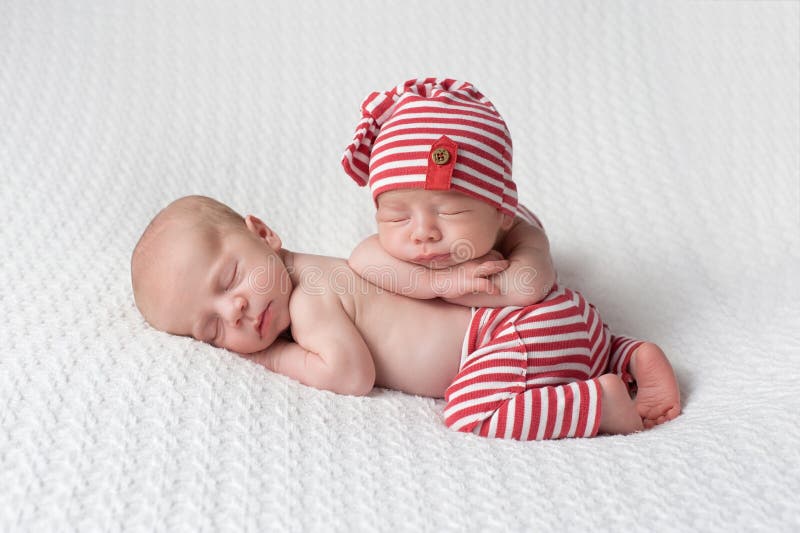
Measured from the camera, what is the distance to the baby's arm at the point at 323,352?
1300 mm

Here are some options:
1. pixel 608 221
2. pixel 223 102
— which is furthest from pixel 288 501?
pixel 223 102

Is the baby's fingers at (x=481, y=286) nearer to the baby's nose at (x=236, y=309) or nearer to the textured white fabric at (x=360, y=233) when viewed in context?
the textured white fabric at (x=360, y=233)

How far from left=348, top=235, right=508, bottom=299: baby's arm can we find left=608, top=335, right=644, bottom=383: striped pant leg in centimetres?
26

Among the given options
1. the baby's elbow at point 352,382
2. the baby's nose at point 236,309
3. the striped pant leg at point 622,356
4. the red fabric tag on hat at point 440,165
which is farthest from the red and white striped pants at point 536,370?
the baby's nose at point 236,309

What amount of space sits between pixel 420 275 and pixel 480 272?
10 cm

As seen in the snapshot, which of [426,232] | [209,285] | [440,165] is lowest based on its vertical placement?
[209,285]

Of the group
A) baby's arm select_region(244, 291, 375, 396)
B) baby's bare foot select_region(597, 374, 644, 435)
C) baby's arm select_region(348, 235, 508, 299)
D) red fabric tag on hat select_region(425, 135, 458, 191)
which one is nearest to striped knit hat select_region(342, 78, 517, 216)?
red fabric tag on hat select_region(425, 135, 458, 191)

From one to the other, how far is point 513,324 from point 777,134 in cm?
103

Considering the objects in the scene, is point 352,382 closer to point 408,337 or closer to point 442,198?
point 408,337

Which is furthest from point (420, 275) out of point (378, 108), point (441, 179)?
point (378, 108)

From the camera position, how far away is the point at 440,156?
4.12 ft

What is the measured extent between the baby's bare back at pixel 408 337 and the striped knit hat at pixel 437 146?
7.6 inches

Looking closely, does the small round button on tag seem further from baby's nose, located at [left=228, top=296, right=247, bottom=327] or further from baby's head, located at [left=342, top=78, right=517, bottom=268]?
baby's nose, located at [left=228, top=296, right=247, bottom=327]

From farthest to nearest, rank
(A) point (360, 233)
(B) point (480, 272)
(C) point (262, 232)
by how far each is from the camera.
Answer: (A) point (360, 233)
(C) point (262, 232)
(B) point (480, 272)
